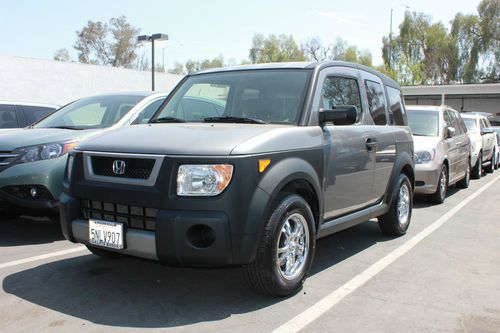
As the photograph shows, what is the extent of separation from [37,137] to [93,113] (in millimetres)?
972

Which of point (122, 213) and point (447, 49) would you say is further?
point (447, 49)

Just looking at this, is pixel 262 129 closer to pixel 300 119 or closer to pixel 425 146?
pixel 300 119

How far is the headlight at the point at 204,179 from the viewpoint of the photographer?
3441 mm

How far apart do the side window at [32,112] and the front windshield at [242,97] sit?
434 centimetres

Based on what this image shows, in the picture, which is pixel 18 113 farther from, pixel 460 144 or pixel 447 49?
pixel 447 49

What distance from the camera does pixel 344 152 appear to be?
15.3 ft

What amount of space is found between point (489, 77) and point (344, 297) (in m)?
57.1

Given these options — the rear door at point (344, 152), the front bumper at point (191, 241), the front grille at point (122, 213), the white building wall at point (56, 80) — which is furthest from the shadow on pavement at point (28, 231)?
the white building wall at point (56, 80)

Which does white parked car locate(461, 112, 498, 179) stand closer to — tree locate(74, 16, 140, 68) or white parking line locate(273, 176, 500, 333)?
white parking line locate(273, 176, 500, 333)

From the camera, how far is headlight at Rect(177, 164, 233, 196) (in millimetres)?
3441

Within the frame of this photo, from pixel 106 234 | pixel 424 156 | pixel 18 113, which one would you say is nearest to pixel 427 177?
pixel 424 156

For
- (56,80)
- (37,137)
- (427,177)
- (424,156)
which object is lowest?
(427,177)

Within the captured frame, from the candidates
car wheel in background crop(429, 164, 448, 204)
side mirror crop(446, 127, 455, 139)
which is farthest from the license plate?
side mirror crop(446, 127, 455, 139)

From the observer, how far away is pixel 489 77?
178ft
